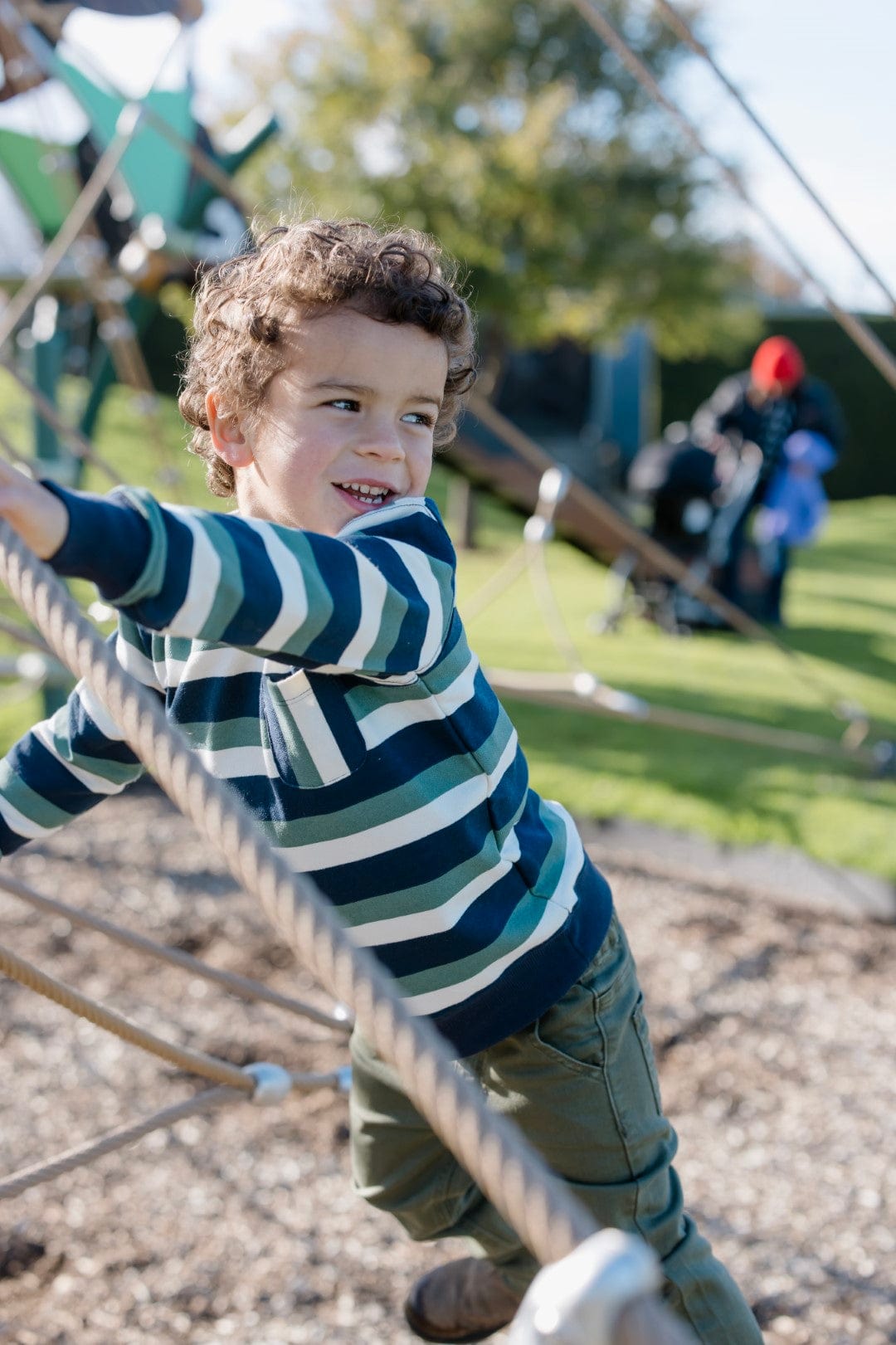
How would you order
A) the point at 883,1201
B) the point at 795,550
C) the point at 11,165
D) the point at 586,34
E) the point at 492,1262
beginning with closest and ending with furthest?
the point at 492,1262, the point at 883,1201, the point at 11,165, the point at 795,550, the point at 586,34

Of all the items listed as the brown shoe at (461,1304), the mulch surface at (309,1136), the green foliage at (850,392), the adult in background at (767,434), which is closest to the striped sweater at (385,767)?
the brown shoe at (461,1304)

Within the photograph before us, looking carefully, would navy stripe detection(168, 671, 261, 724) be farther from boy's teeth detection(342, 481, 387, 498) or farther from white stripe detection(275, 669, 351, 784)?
boy's teeth detection(342, 481, 387, 498)

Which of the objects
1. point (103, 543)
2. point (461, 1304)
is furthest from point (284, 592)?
point (461, 1304)

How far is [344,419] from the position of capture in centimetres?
109

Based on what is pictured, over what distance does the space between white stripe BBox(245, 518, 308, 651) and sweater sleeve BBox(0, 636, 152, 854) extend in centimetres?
46

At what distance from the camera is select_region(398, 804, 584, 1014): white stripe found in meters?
1.18

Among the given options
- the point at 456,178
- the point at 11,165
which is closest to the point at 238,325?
the point at 11,165

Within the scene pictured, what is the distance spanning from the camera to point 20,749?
1.33 metres

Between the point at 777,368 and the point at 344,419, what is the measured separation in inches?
247

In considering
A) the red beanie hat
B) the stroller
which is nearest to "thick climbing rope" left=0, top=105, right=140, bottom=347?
the stroller

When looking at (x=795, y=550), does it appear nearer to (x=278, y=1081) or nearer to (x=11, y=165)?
(x=11, y=165)

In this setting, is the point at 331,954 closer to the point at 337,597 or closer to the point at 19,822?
the point at 337,597

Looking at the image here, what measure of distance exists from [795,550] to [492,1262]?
974 centimetres

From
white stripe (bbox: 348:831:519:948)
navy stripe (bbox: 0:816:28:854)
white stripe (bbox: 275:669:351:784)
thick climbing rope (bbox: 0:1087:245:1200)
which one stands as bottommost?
thick climbing rope (bbox: 0:1087:245:1200)
